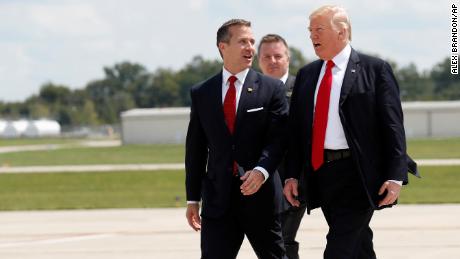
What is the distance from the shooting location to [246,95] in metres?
6.14

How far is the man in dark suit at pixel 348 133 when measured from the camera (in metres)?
5.82

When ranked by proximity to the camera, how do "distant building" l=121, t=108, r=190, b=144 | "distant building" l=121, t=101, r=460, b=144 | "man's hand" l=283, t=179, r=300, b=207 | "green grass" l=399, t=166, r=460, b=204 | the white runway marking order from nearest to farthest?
1. "man's hand" l=283, t=179, r=300, b=207
2. the white runway marking
3. "green grass" l=399, t=166, r=460, b=204
4. "distant building" l=121, t=101, r=460, b=144
5. "distant building" l=121, t=108, r=190, b=144

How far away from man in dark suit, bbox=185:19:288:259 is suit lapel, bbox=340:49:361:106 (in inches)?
19.9

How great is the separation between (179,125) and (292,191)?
60.9m

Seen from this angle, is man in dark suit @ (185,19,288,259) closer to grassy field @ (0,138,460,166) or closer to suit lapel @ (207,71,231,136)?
suit lapel @ (207,71,231,136)

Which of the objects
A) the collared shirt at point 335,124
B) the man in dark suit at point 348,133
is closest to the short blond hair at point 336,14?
the man in dark suit at point 348,133

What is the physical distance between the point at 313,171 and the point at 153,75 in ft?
543

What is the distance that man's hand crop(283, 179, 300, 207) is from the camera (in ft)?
19.9

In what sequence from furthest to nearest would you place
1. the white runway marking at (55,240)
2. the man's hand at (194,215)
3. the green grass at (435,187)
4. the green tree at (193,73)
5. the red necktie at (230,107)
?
the green tree at (193,73) < the green grass at (435,187) < the white runway marking at (55,240) < the man's hand at (194,215) < the red necktie at (230,107)

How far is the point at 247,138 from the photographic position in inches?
241

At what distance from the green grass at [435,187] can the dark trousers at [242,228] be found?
10.4 meters

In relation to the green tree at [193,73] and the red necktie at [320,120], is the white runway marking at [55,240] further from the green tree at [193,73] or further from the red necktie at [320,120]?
the green tree at [193,73]

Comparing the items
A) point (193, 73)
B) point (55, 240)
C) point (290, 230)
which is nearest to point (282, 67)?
point (290, 230)

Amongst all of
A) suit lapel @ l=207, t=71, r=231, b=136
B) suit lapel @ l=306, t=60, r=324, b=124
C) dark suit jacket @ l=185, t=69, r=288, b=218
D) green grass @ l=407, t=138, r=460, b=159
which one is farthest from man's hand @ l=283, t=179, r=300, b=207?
green grass @ l=407, t=138, r=460, b=159
